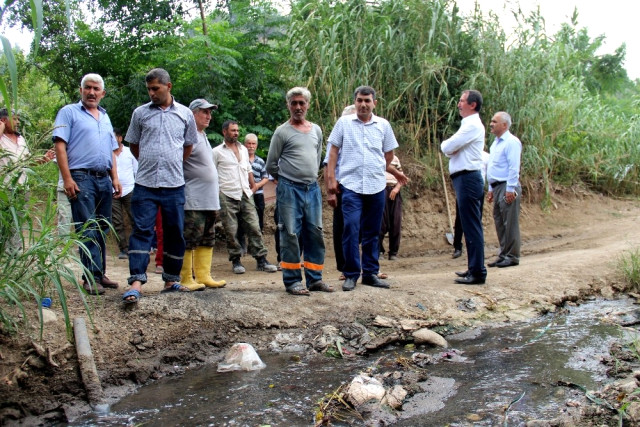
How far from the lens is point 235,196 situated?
6.60 m

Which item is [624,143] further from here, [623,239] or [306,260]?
[306,260]

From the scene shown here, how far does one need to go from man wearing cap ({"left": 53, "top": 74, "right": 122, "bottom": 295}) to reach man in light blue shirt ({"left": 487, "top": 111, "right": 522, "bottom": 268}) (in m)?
3.91

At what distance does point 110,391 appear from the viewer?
3.49 meters

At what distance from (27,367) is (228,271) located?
3732 mm

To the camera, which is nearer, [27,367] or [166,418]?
[166,418]

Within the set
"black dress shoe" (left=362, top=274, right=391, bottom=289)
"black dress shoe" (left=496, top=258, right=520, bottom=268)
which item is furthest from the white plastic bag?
"black dress shoe" (left=496, top=258, right=520, bottom=268)

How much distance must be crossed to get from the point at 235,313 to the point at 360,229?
57.0 inches

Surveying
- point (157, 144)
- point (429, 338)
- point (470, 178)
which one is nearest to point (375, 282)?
point (429, 338)

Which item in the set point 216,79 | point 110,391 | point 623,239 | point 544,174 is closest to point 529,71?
point 544,174

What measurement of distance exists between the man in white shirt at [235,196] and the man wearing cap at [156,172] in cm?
200

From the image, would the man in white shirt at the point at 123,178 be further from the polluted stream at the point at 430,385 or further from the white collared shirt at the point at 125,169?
the polluted stream at the point at 430,385

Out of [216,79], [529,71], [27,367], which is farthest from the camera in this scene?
[529,71]

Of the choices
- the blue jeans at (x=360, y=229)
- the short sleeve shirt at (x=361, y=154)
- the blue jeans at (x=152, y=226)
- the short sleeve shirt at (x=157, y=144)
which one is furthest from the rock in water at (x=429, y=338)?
the short sleeve shirt at (x=157, y=144)

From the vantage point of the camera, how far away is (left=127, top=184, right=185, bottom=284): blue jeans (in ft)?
14.1
